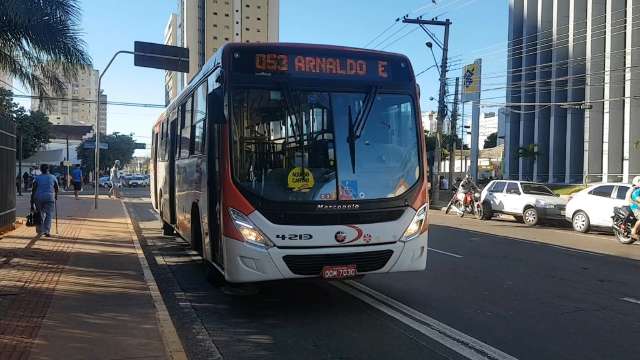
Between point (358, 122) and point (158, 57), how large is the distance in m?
24.4

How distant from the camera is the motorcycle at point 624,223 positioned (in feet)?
50.1

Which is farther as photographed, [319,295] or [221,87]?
[319,295]

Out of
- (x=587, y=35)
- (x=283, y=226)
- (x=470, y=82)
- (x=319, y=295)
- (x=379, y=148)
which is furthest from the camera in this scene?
(x=587, y=35)

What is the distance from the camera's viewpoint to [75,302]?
7.29 meters

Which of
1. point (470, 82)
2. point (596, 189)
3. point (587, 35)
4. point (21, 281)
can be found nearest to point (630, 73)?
point (587, 35)

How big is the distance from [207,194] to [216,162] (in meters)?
0.66

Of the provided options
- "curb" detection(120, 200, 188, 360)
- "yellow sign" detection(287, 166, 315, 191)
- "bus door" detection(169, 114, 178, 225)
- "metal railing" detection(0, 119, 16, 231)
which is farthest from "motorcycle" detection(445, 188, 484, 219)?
"yellow sign" detection(287, 166, 315, 191)

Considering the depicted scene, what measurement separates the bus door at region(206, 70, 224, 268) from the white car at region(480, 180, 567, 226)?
16268mm

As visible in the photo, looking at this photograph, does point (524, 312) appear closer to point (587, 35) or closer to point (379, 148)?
point (379, 148)

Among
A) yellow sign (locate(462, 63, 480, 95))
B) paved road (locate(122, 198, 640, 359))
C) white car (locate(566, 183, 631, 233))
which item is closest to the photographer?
paved road (locate(122, 198, 640, 359))

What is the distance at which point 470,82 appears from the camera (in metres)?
37.8

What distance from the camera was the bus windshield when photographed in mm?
6637

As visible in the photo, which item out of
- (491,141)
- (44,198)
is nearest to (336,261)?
(44,198)

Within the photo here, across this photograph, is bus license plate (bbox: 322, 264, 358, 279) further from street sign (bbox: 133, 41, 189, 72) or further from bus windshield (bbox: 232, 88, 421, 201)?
street sign (bbox: 133, 41, 189, 72)
